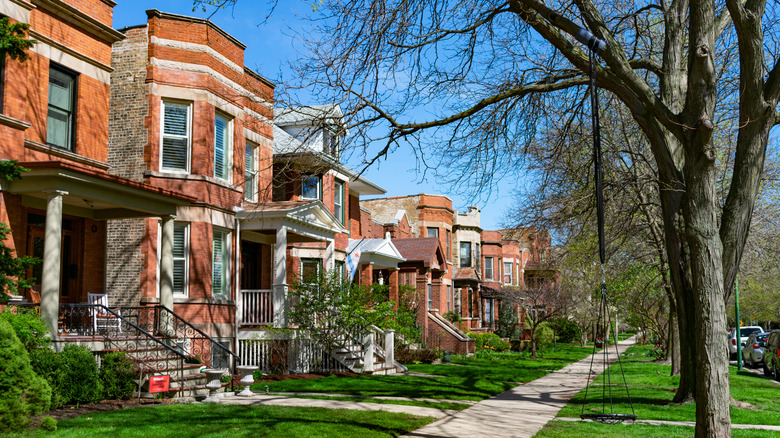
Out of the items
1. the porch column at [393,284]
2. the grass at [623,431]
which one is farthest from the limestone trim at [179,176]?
the porch column at [393,284]

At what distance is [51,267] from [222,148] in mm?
8366

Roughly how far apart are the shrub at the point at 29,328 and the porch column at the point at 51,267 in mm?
360

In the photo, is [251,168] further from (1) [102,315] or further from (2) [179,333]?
(1) [102,315]

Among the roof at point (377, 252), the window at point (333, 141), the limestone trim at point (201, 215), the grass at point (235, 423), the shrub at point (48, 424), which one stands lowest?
the grass at point (235, 423)

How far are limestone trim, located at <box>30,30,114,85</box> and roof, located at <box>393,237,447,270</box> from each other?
17.9 meters

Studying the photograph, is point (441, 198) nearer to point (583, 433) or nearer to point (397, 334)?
point (397, 334)

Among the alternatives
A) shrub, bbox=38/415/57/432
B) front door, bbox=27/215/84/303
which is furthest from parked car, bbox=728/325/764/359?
shrub, bbox=38/415/57/432

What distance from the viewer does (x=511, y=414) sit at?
13.2 meters

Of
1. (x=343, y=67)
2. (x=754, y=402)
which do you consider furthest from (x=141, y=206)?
(x=754, y=402)

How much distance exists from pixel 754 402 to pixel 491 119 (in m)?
8.36

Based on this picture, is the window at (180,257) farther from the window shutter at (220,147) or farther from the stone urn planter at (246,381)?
the stone urn planter at (246,381)

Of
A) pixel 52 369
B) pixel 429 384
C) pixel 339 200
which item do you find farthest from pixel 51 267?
pixel 339 200

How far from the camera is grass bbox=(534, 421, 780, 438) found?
34.6ft

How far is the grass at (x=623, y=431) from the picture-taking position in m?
10.5
